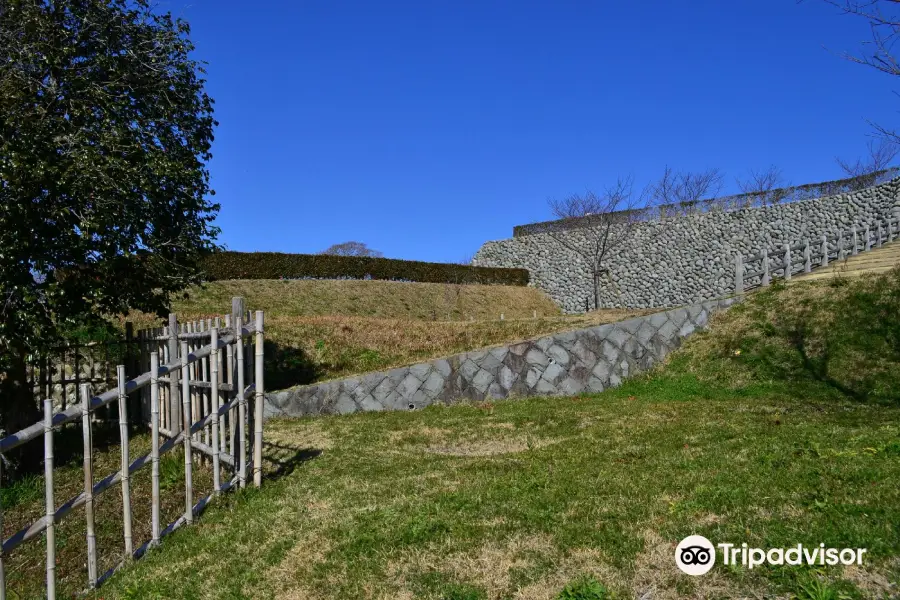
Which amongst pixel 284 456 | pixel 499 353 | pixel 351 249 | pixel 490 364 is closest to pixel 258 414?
pixel 284 456

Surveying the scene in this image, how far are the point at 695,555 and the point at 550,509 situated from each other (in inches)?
50.1

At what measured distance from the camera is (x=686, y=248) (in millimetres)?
31859

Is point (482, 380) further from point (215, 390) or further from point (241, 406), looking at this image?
point (215, 390)

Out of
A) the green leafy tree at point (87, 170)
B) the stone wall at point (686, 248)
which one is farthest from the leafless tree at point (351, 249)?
the green leafy tree at point (87, 170)

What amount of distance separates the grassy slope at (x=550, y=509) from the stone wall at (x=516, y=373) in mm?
2060

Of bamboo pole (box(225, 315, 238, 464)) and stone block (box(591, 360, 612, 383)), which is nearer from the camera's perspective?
bamboo pole (box(225, 315, 238, 464))

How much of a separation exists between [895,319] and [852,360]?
176 cm

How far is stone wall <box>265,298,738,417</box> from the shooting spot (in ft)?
40.1

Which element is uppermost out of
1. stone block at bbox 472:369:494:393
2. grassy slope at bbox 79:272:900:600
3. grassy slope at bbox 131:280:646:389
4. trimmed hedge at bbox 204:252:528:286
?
trimmed hedge at bbox 204:252:528:286

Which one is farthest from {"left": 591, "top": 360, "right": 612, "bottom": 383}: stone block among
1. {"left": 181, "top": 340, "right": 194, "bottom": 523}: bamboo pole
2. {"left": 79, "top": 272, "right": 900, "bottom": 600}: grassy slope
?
{"left": 181, "top": 340, "right": 194, "bottom": 523}: bamboo pole

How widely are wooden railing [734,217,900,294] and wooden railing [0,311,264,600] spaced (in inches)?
555

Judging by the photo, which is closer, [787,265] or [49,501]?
[49,501]

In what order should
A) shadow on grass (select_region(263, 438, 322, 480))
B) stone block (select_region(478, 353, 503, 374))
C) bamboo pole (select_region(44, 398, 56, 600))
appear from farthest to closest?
stone block (select_region(478, 353, 503, 374)) → shadow on grass (select_region(263, 438, 322, 480)) → bamboo pole (select_region(44, 398, 56, 600))

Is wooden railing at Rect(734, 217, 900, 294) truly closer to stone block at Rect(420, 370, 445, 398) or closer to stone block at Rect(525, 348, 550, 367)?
stone block at Rect(525, 348, 550, 367)
